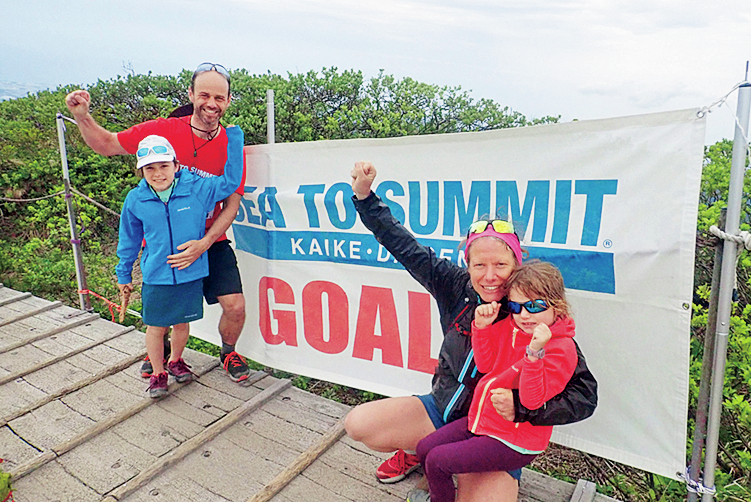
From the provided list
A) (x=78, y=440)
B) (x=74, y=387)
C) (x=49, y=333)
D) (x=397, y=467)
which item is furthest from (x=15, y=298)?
(x=397, y=467)

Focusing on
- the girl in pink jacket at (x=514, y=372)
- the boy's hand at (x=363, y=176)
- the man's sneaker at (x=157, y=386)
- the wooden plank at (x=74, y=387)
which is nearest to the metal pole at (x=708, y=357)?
the girl in pink jacket at (x=514, y=372)

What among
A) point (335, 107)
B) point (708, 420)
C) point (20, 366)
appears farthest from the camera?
point (335, 107)

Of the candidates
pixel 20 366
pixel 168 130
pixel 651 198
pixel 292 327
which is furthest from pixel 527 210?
pixel 20 366

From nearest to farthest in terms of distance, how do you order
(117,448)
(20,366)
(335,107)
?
(117,448) < (20,366) < (335,107)

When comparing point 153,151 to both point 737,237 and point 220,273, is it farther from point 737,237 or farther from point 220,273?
point 737,237

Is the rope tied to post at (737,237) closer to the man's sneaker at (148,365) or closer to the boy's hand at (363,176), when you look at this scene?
the boy's hand at (363,176)

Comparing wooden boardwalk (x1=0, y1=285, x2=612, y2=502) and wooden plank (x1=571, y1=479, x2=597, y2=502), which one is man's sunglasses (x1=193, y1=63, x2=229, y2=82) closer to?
wooden boardwalk (x1=0, y1=285, x2=612, y2=502)

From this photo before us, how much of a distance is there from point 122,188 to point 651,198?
7.56 metres

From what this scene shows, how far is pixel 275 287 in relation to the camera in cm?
375

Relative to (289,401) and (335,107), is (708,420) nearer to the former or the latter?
(289,401)

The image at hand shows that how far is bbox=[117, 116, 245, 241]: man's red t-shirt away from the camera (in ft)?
10.9

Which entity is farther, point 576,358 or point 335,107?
point 335,107

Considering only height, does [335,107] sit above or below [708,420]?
above

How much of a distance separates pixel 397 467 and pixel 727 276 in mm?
1765
